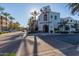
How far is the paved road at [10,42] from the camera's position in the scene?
809 cm

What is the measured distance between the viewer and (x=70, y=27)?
8.23 m

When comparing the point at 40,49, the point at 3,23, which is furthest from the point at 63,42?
the point at 3,23

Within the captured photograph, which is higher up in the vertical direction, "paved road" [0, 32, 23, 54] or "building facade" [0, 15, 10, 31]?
"building facade" [0, 15, 10, 31]

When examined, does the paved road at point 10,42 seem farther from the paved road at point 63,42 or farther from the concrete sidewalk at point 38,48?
the paved road at point 63,42

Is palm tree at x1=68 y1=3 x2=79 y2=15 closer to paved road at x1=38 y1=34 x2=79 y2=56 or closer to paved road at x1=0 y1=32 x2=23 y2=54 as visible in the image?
paved road at x1=38 y1=34 x2=79 y2=56

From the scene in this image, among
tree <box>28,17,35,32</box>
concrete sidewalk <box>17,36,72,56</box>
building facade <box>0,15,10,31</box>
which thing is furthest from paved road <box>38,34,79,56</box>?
building facade <box>0,15,10,31</box>

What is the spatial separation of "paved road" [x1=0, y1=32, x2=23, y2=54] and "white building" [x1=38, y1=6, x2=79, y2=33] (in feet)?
1.60

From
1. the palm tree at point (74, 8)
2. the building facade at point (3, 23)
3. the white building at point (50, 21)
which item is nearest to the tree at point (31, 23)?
the white building at point (50, 21)

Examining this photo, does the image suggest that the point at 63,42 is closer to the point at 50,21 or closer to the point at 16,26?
the point at 50,21

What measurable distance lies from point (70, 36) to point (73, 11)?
519 mm

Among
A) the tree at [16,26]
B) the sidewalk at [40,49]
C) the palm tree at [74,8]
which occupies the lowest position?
the sidewalk at [40,49]

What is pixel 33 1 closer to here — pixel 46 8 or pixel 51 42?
pixel 46 8

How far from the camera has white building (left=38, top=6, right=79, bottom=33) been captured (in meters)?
8.20

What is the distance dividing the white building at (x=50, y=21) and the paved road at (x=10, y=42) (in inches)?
19.2
